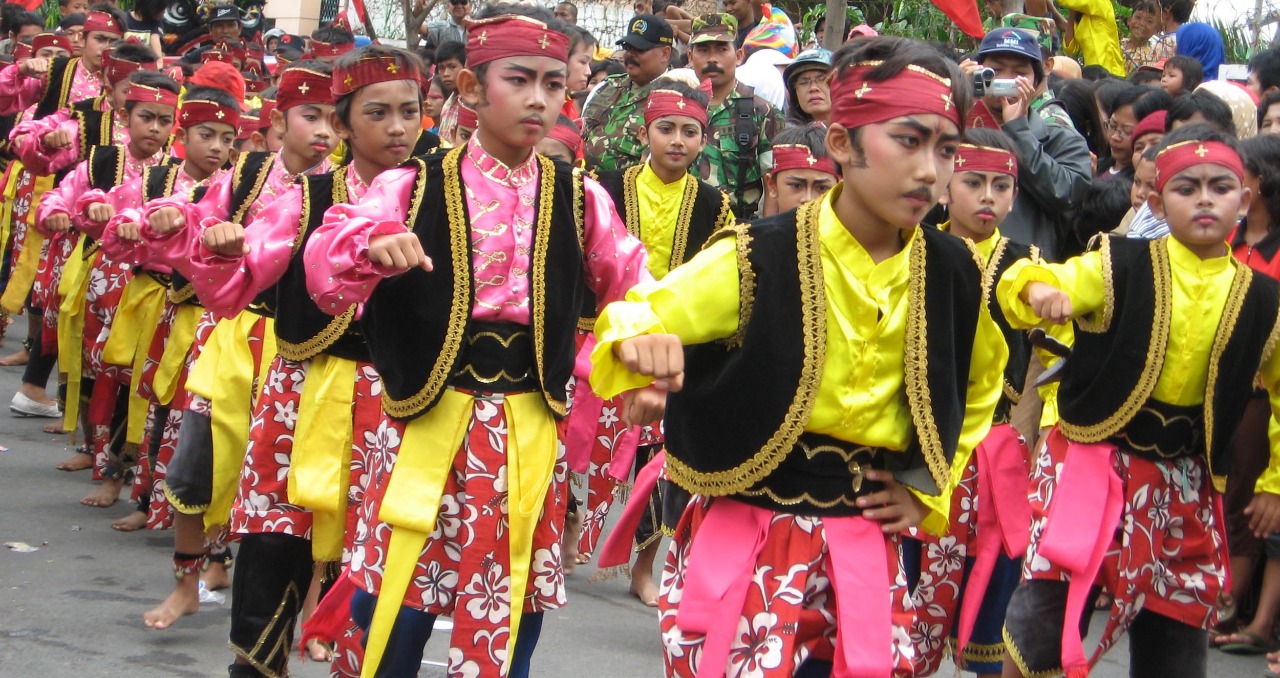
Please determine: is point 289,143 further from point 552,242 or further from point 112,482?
point 112,482

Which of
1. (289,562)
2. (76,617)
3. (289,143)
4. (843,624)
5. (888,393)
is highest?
(289,143)

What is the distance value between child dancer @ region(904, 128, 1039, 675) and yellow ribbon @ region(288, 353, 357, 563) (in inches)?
73.9

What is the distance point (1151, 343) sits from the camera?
4.75 meters

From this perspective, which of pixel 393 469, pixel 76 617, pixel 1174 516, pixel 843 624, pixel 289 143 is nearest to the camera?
pixel 843 624

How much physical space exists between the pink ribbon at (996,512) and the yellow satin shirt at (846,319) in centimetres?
170

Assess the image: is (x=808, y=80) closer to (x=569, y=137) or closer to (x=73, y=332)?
(x=569, y=137)

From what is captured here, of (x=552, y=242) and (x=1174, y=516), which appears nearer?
(x=552, y=242)

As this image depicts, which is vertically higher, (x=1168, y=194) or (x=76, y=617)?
(x=1168, y=194)

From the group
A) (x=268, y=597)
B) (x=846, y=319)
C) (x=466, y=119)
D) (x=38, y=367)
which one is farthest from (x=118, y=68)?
(x=846, y=319)

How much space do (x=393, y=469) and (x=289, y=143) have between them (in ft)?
6.18

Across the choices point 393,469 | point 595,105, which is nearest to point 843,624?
point 393,469

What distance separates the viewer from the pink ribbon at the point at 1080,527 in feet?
15.4

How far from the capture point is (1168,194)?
4.88 meters

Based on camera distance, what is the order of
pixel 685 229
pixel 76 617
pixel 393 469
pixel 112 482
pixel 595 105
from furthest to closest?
pixel 595 105
pixel 112 482
pixel 685 229
pixel 76 617
pixel 393 469
